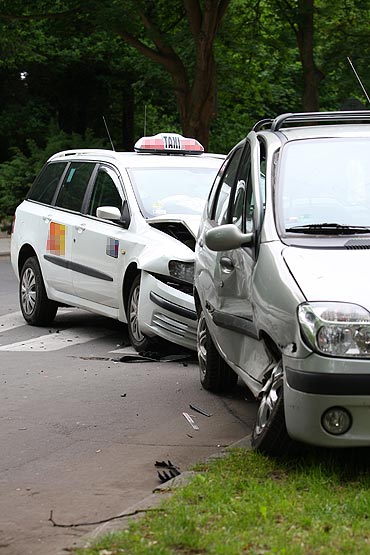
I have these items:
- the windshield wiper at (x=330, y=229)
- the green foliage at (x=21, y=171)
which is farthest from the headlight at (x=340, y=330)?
the green foliage at (x=21, y=171)

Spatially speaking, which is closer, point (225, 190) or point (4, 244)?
point (225, 190)

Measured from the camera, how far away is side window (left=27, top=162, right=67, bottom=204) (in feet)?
41.9

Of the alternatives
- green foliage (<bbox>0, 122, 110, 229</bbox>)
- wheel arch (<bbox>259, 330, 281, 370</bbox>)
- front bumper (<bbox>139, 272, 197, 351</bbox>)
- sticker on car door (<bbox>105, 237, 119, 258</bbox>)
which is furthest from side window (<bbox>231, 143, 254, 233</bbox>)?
green foliage (<bbox>0, 122, 110, 229</bbox>)

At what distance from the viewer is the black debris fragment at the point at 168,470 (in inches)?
240

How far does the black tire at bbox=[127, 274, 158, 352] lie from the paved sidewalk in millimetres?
14331

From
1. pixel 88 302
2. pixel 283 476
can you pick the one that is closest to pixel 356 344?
pixel 283 476

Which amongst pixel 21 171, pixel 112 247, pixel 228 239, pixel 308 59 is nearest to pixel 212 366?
pixel 228 239

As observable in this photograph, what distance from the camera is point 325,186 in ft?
22.3

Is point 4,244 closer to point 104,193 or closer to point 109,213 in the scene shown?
point 104,193

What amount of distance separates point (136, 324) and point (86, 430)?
3.24 meters

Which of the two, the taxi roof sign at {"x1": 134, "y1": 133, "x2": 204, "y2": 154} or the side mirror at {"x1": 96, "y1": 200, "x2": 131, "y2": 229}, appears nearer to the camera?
the side mirror at {"x1": 96, "y1": 200, "x2": 131, "y2": 229}

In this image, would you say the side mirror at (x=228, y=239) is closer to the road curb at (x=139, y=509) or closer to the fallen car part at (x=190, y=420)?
the road curb at (x=139, y=509)

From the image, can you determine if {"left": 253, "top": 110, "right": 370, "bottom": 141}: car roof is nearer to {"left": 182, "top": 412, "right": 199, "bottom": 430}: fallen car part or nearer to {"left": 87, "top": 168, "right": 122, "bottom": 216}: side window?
{"left": 182, "top": 412, "right": 199, "bottom": 430}: fallen car part

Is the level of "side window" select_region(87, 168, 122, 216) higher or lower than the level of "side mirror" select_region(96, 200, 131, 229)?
higher
